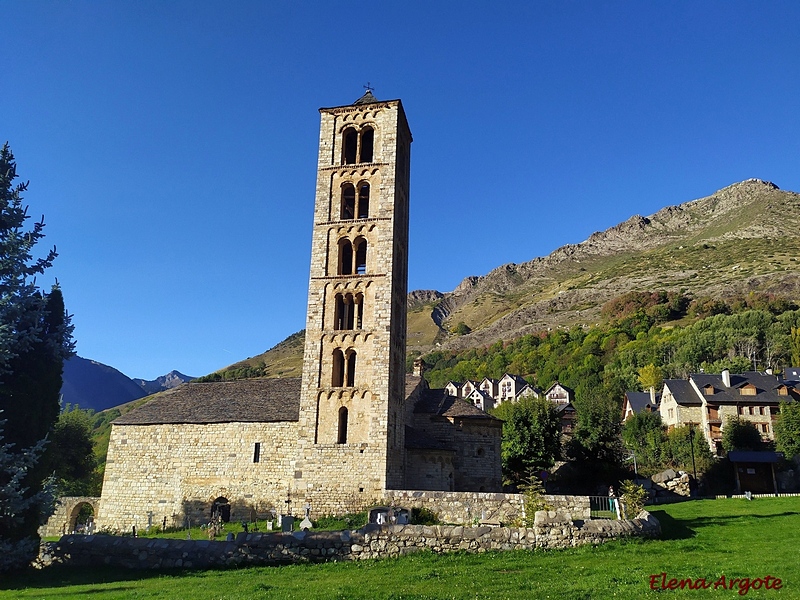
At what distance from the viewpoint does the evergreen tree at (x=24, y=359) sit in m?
16.8

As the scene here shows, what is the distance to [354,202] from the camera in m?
33.3

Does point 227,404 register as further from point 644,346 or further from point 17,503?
point 644,346

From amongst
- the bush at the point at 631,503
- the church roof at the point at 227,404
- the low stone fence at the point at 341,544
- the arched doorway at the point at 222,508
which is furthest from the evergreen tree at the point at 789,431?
the arched doorway at the point at 222,508

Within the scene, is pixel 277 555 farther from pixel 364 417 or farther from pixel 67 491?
pixel 67 491

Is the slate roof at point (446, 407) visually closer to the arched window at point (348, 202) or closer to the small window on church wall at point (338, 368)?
the small window on church wall at point (338, 368)

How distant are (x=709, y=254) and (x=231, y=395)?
156 metres

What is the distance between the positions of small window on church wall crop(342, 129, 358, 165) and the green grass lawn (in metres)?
24.3

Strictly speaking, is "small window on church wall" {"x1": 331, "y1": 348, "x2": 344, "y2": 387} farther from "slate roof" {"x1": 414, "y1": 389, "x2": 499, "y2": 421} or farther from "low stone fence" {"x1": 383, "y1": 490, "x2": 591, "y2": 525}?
"low stone fence" {"x1": 383, "y1": 490, "x2": 591, "y2": 525}

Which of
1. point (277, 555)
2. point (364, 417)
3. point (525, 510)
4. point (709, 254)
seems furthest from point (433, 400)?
point (709, 254)

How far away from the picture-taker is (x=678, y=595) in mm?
10680

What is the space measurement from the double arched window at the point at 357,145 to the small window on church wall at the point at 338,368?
11235mm

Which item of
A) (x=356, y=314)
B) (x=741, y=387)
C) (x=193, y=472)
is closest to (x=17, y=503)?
(x=193, y=472)

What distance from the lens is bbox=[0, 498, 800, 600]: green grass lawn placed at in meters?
11.5

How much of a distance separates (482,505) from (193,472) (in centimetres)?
1621
